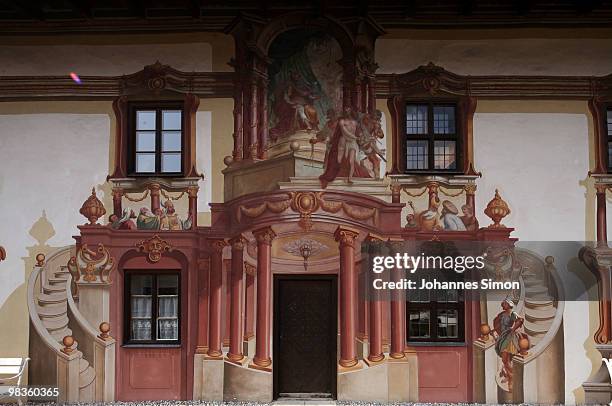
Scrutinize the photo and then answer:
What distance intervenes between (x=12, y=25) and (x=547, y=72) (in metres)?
9.45

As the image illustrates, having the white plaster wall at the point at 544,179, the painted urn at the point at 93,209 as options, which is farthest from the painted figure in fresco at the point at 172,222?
the white plaster wall at the point at 544,179

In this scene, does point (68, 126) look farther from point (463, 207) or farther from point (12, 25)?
point (463, 207)

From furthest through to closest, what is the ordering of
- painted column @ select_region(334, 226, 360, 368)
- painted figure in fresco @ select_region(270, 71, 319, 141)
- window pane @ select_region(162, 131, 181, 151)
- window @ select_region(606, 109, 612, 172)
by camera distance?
1. window pane @ select_region(162, 131, 181, 151)
2. window @ select_region(606, 109, 612, 172)
3. painted figure in fresco @ select_region(270, 71, 319, 141)
4. painted column @ select_region(334, 226, 360, 368)

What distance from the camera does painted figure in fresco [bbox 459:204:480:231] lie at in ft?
42.3

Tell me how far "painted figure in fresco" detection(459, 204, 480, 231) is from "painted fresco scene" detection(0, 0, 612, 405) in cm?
2

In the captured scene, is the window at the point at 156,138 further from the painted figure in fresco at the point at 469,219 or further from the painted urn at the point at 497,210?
the painted urn at the point at 497,210

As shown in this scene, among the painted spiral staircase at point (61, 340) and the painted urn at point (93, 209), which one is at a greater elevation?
the painted urn at point (93, 209)

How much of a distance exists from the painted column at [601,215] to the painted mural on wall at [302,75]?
4.72 m

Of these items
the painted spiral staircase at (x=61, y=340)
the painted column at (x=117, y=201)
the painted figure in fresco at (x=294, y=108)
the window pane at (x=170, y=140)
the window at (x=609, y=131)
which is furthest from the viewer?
the window pane at (x=170, y=140)

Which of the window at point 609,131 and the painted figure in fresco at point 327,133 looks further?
the window at point 609,131

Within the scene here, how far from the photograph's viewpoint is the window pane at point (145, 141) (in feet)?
43.6

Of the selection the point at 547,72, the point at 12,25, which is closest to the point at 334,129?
the point at 547,72

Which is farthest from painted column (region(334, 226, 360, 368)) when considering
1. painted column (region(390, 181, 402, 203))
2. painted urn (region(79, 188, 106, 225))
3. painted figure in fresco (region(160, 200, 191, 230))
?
painted urn (region(79, 188, 106, 225))

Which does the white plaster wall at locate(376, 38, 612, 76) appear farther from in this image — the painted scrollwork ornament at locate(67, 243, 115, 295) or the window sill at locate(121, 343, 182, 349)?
the window sill at locate(121, 343, 182, 349)
